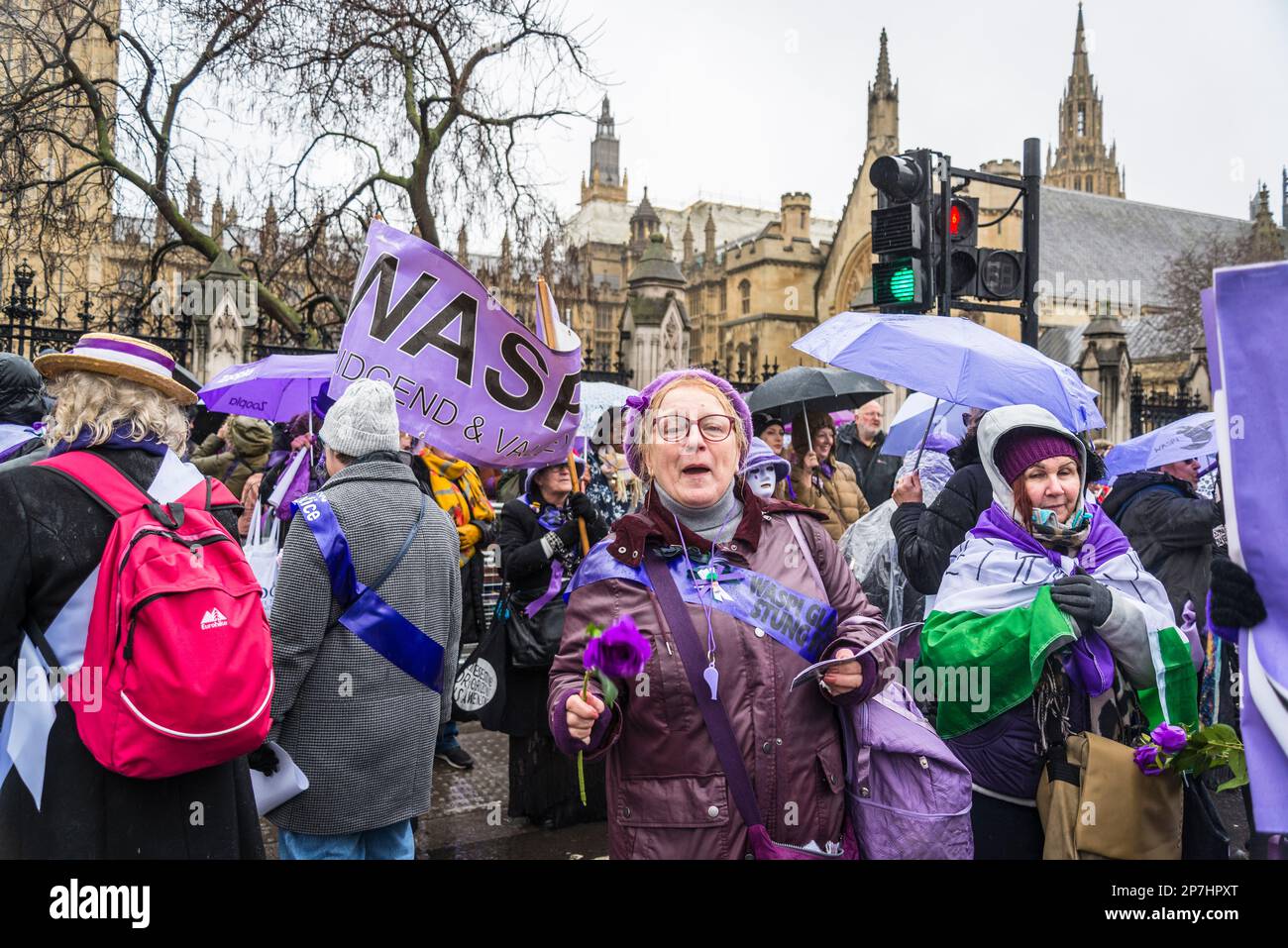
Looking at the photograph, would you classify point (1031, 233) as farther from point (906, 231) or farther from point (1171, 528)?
point (1171, 528)

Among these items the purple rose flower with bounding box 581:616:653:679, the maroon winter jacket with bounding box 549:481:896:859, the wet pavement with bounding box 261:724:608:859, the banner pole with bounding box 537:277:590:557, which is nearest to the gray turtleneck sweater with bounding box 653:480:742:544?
the maroon winter jacket with bounding box 549:481:896:859

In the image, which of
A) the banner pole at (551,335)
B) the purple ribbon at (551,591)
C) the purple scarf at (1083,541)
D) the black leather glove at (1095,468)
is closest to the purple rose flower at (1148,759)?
the purple scarf at (1083,541)

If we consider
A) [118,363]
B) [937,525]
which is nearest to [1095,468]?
[937,525]

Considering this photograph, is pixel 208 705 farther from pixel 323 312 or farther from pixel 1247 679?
pixel 323 312

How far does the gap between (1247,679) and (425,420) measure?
3.30 meters

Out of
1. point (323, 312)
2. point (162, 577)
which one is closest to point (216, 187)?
point (323, 312)

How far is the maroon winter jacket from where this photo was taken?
2398 millimetres

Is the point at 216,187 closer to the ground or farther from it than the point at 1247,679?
farther from it

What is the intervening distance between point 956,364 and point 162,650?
3357mm

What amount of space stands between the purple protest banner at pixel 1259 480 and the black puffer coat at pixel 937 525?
1.95 metres

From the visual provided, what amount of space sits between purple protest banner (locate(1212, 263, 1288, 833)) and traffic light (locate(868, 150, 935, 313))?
15.4 feet

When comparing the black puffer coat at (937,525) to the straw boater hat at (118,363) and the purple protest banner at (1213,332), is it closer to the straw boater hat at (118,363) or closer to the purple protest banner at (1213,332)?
the purple protest banner at (1213,332)

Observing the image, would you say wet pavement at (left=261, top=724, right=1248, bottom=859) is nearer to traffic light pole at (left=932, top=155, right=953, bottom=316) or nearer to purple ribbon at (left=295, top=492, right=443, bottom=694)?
purple ribbon at (left=295, top=492, right=443, bottom=694)
